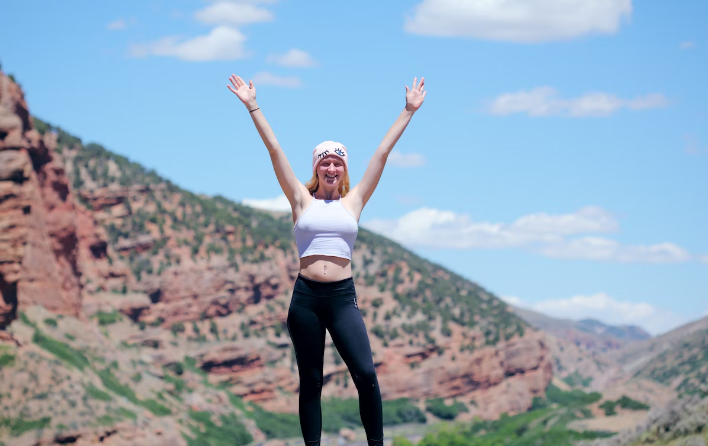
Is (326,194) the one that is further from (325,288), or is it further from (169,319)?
(169,319)

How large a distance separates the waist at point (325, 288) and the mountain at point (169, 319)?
5318cm

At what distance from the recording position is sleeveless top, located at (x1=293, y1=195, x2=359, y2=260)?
30.7 feet

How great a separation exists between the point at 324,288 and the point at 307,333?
43cm

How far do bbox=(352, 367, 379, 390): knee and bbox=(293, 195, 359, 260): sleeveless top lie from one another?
1.03 metres

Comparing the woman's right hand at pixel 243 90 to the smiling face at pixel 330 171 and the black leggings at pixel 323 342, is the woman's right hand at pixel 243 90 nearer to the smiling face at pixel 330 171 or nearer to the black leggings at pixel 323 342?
the smiling face at pixel 330 171

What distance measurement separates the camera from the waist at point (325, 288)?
30.7 ft

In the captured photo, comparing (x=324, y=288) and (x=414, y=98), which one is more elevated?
(x=414, y=98)

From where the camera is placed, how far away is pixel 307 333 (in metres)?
9.40

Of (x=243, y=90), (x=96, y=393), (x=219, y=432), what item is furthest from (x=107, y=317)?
(x=243, y=90)

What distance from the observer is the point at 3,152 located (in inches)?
2579

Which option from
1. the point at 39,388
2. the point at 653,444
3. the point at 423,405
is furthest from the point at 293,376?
the point at 653,444

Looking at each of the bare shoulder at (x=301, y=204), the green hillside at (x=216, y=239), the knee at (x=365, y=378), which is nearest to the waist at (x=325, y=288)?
the bare shoulder at (x=301, y=204)

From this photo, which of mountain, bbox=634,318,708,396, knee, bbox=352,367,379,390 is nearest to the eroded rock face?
knee, bbox=352,367,379,390

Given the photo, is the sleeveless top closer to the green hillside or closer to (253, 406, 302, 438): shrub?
(253, 406, 302, 438): shrub
